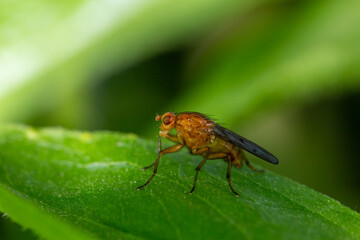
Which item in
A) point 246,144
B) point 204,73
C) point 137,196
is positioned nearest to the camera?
point 137,196

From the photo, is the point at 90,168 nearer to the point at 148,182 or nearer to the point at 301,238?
the point at 148,182

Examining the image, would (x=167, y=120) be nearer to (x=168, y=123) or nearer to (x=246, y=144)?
(x=168, y=123)

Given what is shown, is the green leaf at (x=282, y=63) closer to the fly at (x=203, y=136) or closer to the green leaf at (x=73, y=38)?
the green leaf at (x=73, y=38)

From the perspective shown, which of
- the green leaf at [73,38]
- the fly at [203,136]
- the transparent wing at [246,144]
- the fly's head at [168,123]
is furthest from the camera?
the green leaf at [73,38]

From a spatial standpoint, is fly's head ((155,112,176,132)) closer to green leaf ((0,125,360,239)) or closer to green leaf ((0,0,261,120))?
green leaf ((0,125,360,239))

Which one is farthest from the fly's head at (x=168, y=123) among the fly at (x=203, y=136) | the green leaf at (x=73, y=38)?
the green leaf at (x=73, y=38)

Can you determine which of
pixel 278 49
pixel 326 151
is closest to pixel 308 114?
pixel 326 151

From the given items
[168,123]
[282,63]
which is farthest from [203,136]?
[282,63]
